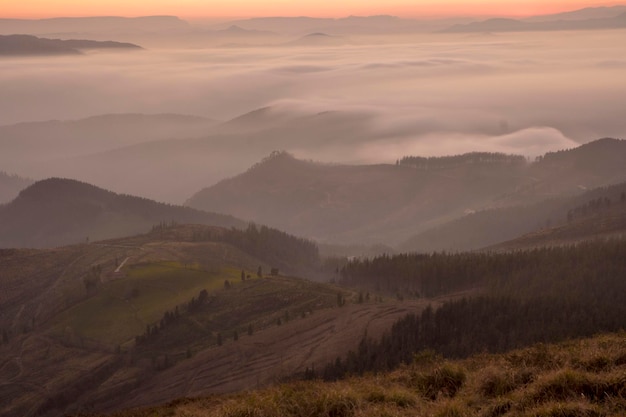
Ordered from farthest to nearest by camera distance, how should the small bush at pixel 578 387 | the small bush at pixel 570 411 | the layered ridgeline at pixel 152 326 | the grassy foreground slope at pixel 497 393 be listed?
the layered ridgeline at pixel 152 326 → the small bush at pixel 578 387 → the grassy foreground slope at pixel 497 393 → the small bush at pixel 570 411

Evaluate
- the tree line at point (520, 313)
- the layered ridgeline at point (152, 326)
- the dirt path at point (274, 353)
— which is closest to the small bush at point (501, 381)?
the tree line at point (520, 313)

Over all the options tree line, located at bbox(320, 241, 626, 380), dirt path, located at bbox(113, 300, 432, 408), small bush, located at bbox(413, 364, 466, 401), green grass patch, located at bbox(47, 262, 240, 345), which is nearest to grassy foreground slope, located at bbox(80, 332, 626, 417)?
small bush, located at bbox(413, 364, 466, 401)

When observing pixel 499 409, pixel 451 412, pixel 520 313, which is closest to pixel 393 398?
pixel 451 412

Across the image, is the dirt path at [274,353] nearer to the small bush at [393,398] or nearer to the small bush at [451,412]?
the small bush at [393,398]

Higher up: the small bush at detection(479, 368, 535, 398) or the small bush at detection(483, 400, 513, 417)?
the small bush at detection(483, 400, 513, 417)

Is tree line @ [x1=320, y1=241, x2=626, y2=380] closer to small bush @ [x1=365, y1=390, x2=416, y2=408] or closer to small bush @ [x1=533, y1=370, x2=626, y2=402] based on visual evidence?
small bush @ [x1=365, y1=390, x2=416, y2=408]

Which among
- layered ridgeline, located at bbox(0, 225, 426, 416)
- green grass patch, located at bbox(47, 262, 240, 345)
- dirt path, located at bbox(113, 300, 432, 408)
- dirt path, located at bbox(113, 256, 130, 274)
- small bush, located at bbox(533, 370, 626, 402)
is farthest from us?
dirt path, located at bbox(113, 256, 130, 274)

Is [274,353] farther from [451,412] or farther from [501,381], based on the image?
[451,412]

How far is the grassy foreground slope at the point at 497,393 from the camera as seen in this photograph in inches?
1075

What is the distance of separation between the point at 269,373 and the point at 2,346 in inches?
2783

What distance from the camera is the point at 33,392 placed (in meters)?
117

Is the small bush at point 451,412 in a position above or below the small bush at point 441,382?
above

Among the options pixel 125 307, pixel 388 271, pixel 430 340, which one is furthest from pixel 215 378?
pixel 388 271

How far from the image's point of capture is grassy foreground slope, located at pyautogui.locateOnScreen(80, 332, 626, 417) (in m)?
27.3
